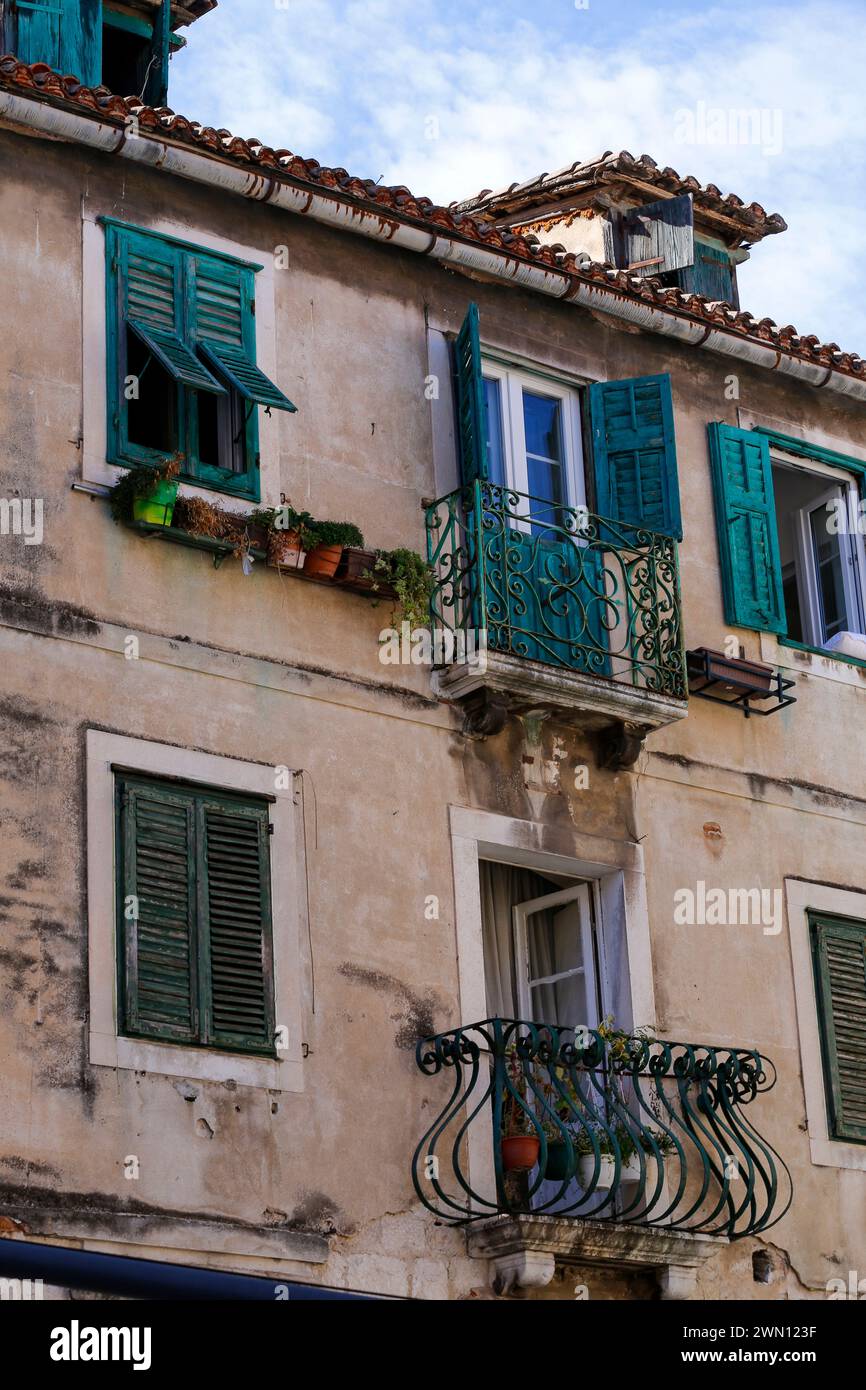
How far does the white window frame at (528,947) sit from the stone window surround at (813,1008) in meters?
1.45

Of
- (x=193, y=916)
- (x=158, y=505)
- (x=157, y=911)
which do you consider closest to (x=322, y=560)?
(x=158, y=505)

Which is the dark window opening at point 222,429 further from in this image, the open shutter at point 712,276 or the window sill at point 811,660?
the open shutter at point 712,276

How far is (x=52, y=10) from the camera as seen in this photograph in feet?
55.4

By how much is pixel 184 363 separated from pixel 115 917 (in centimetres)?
326

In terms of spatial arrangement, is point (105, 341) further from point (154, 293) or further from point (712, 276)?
point (712, 276)

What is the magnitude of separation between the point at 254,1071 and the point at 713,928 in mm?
3738

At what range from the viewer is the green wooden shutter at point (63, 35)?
16766mm

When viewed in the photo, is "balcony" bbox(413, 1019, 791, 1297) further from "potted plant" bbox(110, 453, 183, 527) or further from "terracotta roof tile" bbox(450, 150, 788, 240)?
"terracotta roof tile" bbox(450, 150, 788, 240)

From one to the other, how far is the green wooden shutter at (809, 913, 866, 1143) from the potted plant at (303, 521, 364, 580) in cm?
412

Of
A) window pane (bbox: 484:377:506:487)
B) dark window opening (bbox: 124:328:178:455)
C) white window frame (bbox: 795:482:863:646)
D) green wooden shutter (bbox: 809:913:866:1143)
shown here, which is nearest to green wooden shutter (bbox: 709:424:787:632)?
white window frame (bbox: 795:482:863:646)

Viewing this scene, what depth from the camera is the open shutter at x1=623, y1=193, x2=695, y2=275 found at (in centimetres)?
2097

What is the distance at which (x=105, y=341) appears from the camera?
1524 centimetres
